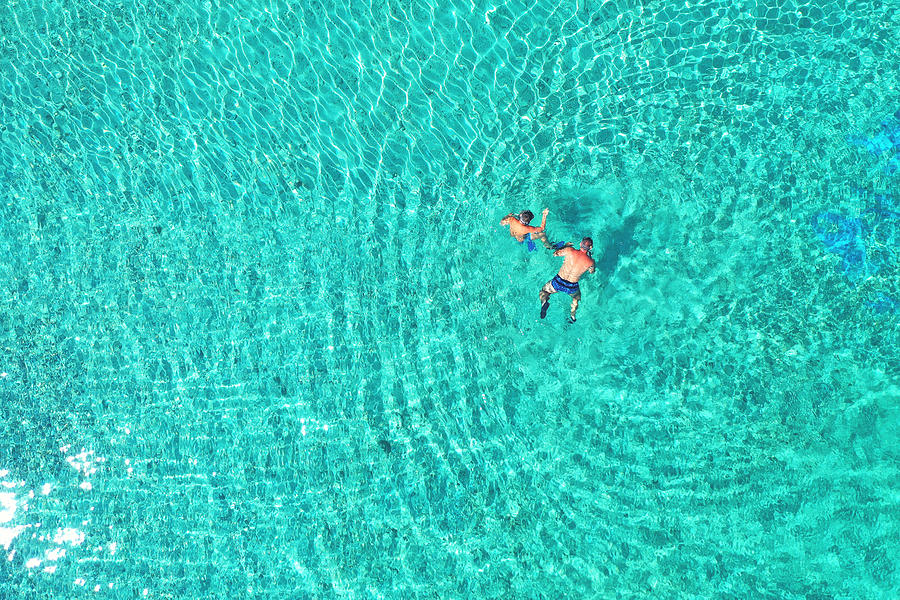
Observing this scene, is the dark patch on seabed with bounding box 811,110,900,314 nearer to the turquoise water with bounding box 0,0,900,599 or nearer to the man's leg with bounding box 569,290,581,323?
the turquoise water with bounding box 0,0,900,599

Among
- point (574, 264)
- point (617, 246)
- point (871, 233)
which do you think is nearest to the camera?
point (574, 264)

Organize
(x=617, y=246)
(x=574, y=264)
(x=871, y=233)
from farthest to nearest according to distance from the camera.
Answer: (x=617, y=246) → (x=871, y=233) → (x=574, y=264)

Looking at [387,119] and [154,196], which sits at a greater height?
[387,119]

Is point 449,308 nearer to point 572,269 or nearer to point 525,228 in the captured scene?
point 525,228

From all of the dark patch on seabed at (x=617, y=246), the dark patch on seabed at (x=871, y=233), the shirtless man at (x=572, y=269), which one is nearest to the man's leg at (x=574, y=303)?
the shirtless man at (x=572, y=269)

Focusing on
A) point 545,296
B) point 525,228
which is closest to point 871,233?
point 545,296

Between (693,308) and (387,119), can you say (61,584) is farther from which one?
(693,308)

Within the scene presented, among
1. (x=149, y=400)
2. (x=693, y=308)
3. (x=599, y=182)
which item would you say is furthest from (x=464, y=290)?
(x=149, y=400)
